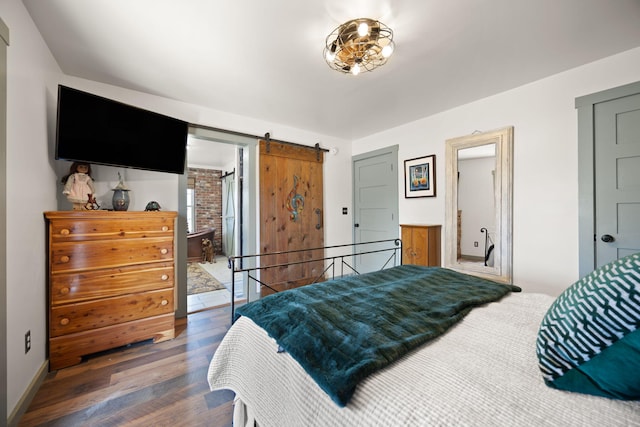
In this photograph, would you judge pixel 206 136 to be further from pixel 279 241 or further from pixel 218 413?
pixel 218 413

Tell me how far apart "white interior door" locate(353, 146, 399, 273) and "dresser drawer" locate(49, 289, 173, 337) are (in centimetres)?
288

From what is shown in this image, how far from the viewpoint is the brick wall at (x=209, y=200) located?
6.82m

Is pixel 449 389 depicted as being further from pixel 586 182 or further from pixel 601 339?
pixel 586 182

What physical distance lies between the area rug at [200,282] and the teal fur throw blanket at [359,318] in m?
2.84

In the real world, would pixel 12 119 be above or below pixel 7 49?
below

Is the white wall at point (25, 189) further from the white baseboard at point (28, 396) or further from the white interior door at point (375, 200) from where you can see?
the white interior door at point (375, 200)

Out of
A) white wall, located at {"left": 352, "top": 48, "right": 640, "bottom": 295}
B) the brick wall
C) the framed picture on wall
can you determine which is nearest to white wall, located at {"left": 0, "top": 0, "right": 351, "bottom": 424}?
the framed picture on wall

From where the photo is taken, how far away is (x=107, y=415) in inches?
57.7

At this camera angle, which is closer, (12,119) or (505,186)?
(12,119)

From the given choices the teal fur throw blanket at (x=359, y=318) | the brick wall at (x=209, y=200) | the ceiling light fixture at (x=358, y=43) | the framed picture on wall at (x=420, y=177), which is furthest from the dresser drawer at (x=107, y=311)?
the brick wall at (x=209, y=200)

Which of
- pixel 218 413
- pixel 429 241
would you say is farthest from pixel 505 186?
pixel 218 413

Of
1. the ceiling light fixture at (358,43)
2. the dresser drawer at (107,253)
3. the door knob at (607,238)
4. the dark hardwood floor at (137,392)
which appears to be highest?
the ceiling light fixture at (358,43)

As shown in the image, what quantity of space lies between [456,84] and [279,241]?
281cm

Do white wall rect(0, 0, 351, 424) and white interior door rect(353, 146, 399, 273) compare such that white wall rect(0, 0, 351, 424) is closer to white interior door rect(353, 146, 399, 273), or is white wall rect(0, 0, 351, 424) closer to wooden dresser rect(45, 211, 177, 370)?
wooden dresser rect(45, 211, 177, 370)
